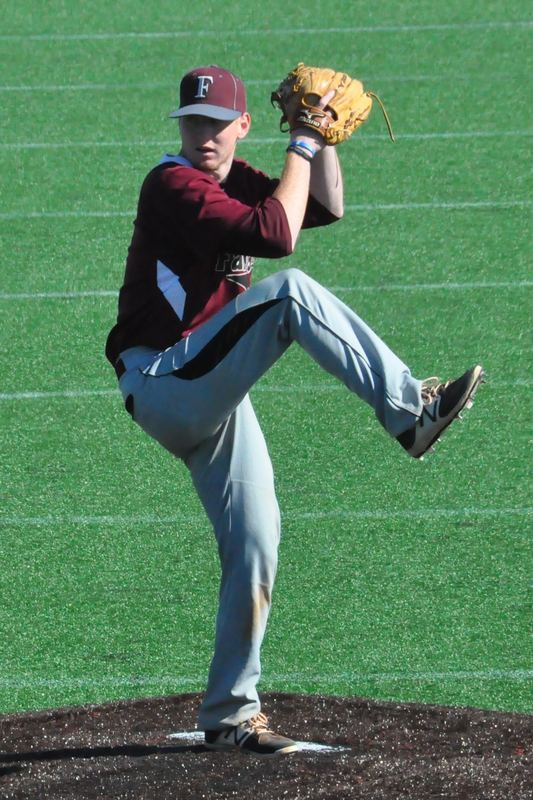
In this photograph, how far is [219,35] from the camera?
484 inches

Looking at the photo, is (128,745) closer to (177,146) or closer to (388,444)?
(388,444)

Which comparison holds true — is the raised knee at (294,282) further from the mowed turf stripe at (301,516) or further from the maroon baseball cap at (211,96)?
the mowed turf stripe at (301,516)

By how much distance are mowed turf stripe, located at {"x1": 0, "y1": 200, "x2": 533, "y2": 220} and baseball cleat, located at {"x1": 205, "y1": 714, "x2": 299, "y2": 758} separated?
5.78 m

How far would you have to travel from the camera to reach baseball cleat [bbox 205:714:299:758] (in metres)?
4.35

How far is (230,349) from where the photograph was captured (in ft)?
13.6

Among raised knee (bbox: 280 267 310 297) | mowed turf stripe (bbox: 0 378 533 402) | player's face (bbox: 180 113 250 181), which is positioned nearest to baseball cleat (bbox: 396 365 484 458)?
raised knee (bbox: 280 267 310 297)

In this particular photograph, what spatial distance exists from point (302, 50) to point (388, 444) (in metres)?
5.32

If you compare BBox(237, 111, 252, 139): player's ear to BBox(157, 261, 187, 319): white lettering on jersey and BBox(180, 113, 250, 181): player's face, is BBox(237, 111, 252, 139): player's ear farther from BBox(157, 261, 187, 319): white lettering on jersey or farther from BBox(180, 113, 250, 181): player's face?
BBox(157, 261, 187, 319): white lettering on jersey

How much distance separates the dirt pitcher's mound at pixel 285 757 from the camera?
4.08 metres

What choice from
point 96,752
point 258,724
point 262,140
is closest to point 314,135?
point 258,724

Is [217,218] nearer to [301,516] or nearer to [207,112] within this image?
[207,112]

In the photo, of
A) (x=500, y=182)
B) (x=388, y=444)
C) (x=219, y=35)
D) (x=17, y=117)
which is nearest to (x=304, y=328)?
(x=388, y=444)

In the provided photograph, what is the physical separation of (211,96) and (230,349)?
732mm

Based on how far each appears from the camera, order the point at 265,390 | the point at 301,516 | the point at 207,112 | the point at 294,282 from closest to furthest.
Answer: the point at 294,282 < the point at 207,112 < the point at 301,516 < the point at 265,390
